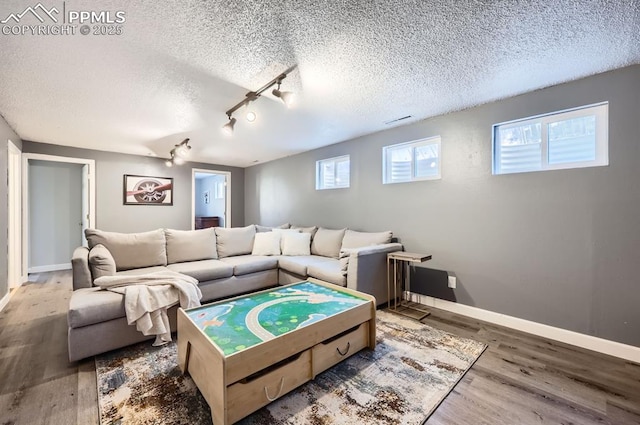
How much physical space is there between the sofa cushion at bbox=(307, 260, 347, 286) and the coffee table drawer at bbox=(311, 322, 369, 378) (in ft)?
2.67

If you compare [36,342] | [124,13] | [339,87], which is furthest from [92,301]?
[339,87]

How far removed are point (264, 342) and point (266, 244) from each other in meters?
2.63

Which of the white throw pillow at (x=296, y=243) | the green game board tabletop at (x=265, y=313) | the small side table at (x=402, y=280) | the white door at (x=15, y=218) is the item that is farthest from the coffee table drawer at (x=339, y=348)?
the white door at (x=15, y=218)

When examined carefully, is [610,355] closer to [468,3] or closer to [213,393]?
[468,3]

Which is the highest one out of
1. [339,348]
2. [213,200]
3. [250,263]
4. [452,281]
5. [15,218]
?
[213,200]

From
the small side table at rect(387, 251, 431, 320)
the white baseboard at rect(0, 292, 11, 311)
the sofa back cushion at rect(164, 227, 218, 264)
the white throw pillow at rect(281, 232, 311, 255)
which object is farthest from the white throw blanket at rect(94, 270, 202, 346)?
the small side table at rect(387, 251, 431, 320)

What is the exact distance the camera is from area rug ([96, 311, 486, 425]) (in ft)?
4.67

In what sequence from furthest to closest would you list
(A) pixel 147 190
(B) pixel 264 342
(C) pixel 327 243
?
(A) pixel 147 190
(C) pixel 327 243
(B) pixel 264 342

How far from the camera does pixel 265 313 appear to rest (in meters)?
1.87

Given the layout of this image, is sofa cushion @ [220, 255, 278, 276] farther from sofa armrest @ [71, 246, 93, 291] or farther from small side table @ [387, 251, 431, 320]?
small side table @ [387, 251, 431, 320]

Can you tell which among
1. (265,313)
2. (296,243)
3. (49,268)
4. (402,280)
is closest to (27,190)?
(49,268)

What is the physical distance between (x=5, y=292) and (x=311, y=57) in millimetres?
4406

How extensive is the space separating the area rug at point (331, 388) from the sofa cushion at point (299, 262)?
1381 millimetres

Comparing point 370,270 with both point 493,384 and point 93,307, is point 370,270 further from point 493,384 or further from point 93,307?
point 93,307
